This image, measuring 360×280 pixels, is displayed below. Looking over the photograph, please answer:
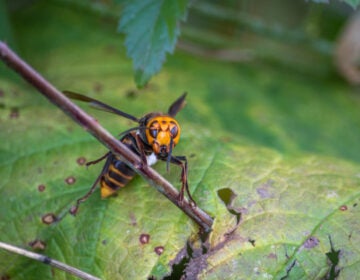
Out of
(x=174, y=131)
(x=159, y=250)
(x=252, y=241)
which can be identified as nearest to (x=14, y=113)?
(x=174, y=131)

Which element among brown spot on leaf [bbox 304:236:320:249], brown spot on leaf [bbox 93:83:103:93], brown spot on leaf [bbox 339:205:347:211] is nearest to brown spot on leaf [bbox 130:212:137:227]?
brown spot on leaf [bbox 304:236:320:249]

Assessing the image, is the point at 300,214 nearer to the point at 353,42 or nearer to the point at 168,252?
the point at 168,252

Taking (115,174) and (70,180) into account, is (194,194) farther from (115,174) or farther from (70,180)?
(70,180)

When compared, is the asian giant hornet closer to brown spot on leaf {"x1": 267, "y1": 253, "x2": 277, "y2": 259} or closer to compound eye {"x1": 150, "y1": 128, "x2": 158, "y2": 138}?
compound eye {"x1": 150, "y1": 128, "x2": 158, "y2": 138}

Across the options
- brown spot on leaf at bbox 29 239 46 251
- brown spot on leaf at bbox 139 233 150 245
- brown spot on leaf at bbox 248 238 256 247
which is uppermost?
brown spot on leaf at bbox 248 238 256 247

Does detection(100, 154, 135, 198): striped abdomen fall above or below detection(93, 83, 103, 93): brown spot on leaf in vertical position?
above

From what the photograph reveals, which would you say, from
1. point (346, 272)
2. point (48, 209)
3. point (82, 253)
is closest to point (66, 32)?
point (48, 209)

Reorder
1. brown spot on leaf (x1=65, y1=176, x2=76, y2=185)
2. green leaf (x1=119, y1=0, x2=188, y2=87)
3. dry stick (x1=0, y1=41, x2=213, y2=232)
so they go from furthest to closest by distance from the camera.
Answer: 1. green leaf (x1=119, y1=0, x2=188, y2=87)
2. brown spot on leaf (x1=65, y1=176, x2=76, y2=185)
3. dry stick (x1=0, y1=41, x2=213, y2=232)

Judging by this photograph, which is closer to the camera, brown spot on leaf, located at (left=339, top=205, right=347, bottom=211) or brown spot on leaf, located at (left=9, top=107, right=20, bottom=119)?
brown spot on leaf, located at (left=339, top=205, right=347, bottom=211)
